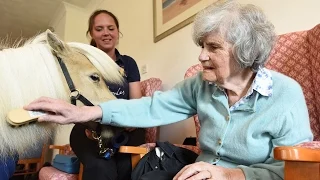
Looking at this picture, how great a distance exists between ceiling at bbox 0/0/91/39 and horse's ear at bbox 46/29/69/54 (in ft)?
9.24

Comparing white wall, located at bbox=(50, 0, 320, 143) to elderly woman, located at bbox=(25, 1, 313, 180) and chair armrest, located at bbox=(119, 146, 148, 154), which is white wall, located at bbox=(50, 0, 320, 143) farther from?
chair armrest, located at bbox=(119, 146, 148, 154)

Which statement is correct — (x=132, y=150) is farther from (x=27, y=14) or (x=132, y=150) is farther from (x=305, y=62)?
(x=27, y=14)

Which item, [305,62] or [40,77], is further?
[305,62]

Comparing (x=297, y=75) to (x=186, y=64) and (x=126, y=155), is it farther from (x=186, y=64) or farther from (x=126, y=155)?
(x=186, y=64)

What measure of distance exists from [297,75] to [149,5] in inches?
67.9

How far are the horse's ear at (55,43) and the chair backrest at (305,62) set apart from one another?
31.0 inches

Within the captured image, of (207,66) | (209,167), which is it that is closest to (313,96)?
(207,66)

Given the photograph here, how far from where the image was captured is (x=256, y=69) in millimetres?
848

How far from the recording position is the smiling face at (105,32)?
5.97ft

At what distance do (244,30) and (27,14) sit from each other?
12.8ft

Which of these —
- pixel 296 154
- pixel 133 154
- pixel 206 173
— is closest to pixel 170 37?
pixel 133 154

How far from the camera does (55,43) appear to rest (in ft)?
3.16

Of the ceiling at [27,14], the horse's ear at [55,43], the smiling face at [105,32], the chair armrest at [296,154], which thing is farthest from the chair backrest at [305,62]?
the ceiling at [27,14]

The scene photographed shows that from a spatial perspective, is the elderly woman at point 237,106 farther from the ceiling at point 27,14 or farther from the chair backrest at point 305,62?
the ceiling at point 27,14
